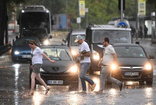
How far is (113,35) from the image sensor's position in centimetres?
2425

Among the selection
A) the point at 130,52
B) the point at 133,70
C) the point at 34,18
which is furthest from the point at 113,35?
the point at 34,18

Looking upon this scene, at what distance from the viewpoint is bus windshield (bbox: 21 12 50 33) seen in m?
43.7

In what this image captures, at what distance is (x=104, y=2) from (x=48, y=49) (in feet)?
307

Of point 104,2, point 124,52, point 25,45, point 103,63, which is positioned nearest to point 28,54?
point 25,45

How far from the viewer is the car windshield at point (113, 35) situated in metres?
24.2

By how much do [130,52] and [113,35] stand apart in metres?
4.31

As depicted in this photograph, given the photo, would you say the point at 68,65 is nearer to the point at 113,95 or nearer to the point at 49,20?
the point at 113,95

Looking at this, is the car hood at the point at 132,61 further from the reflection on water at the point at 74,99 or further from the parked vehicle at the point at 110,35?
the parked vehicle at the point at 110,35

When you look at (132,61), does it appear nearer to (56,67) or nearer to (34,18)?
(56,67)

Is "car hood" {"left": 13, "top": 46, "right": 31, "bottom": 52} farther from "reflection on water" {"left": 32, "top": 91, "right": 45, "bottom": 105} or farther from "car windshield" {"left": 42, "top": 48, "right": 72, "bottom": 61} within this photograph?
"reflection on water" {"left": 32, "top": 91, "right": 45, "bottom": 105}

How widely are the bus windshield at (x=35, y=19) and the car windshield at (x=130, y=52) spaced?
78.3 ft

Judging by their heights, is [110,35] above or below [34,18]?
above

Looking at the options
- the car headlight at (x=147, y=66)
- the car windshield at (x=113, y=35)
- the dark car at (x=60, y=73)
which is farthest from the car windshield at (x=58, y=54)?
the car windshield at (x=113, y=35)

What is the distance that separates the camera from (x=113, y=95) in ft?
47.1
